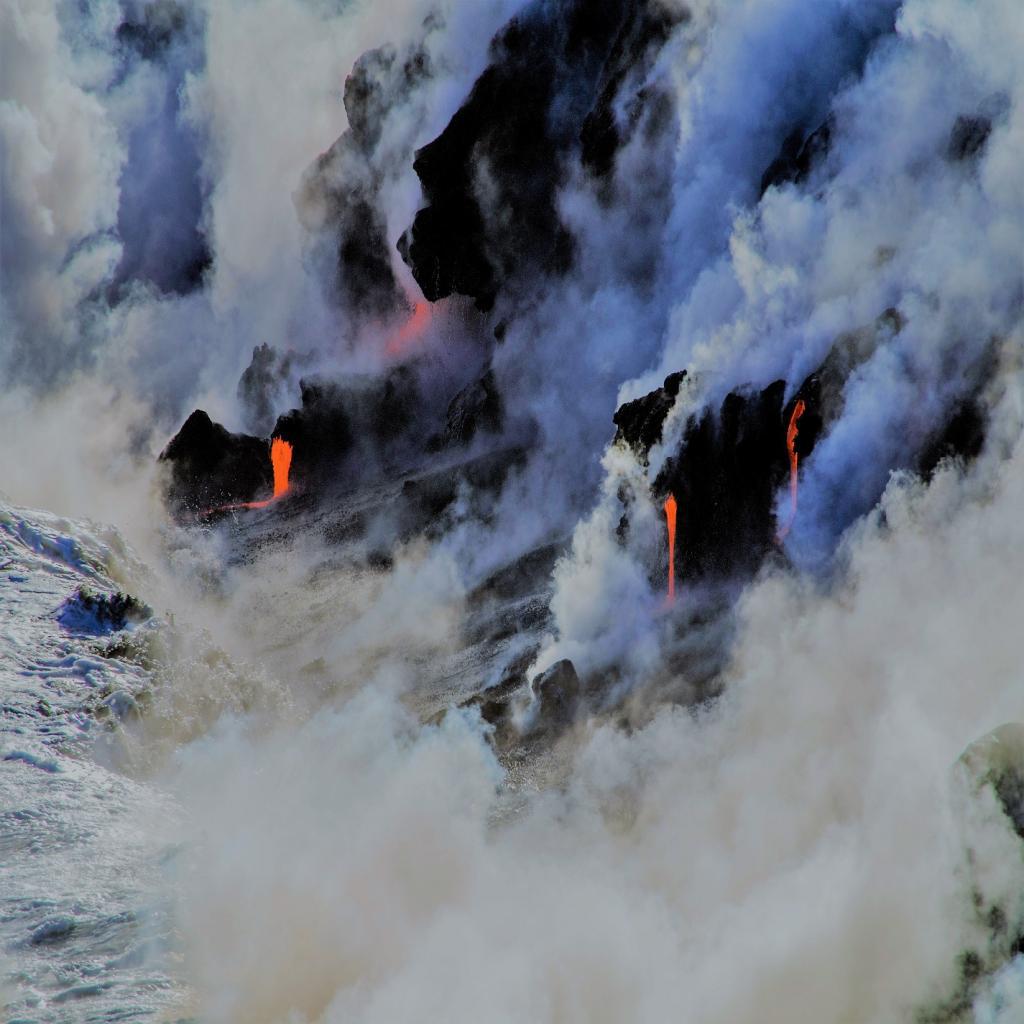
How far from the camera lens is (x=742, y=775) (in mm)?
35656

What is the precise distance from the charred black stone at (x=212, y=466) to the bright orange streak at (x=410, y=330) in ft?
35.7

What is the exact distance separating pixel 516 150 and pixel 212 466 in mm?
27699

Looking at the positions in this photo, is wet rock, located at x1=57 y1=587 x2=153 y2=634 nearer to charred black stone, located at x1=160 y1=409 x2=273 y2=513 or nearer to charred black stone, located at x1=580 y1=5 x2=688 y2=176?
charred black stone, located at x1=160 y1=409 x2=273 y2=513

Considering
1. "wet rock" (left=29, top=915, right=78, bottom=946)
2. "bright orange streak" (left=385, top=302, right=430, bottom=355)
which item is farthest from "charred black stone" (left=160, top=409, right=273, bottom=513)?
"wet rock" (left=29, top=915, right=78, bottom=946)

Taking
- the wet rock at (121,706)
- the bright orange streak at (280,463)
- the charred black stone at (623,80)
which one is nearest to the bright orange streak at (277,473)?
the bright orange streak at (280,463)

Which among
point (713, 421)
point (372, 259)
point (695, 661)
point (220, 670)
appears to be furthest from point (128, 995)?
point (372, 259)

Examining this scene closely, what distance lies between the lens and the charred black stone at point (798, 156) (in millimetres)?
60562

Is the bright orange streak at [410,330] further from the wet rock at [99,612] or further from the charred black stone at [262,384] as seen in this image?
the wet rock at [99,612]

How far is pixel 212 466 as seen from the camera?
297ft

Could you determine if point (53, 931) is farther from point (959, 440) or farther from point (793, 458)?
point (959, 440)

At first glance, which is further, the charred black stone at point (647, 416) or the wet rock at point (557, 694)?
the charred black stone at point (647, 416)

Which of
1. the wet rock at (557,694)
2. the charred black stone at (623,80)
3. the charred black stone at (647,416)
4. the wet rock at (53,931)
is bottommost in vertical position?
the wet rock at (53,931)

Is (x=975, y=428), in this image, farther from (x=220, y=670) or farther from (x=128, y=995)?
(x=128, y=995)

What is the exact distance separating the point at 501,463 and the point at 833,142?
2408cm
